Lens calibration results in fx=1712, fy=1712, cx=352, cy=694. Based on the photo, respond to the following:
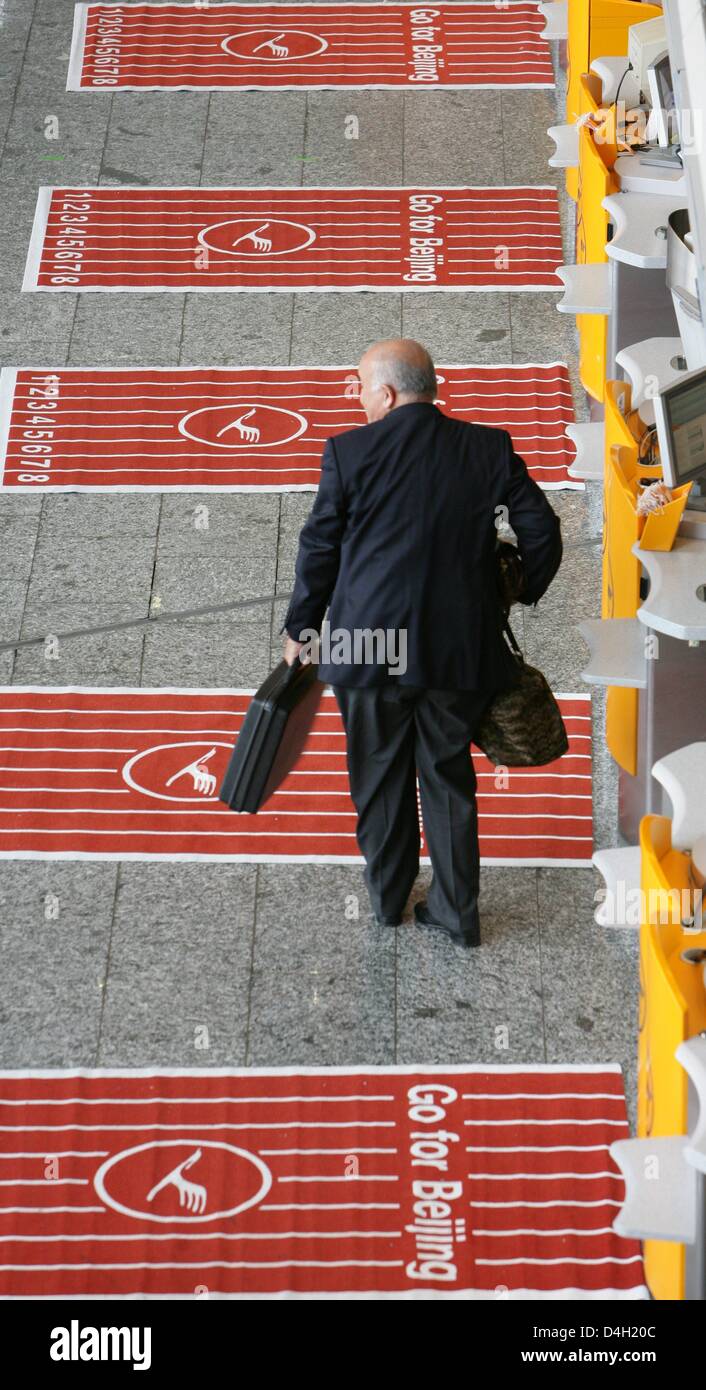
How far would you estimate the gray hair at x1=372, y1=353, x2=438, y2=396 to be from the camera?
12.0ft

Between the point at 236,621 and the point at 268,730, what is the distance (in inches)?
55.8

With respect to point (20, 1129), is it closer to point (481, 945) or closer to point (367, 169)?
point (481, 945)

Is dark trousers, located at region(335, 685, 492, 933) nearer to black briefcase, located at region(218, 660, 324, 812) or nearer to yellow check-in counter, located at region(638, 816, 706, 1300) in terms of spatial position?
black briefcase, located at region(218, 660, 324, 812)

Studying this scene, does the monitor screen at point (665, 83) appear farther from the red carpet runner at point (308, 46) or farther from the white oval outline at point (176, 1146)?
the white oval outline at point (176, 1146)

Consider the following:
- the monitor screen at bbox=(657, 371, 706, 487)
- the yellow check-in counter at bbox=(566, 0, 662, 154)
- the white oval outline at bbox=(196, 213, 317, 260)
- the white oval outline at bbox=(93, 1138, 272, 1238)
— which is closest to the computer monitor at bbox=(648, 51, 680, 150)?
the yellow check-in counter at bbox=(566, 0, 662, 154)

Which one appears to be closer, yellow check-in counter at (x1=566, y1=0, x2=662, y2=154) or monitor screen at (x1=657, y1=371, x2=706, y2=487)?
monitor screen at (x1=657, y1=371, x2=706, y2=487)

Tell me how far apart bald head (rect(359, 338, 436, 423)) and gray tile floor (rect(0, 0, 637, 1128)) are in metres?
1.39

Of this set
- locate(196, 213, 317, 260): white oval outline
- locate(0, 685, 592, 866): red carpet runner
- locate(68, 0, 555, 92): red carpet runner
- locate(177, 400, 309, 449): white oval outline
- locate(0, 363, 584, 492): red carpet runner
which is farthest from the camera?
locate(68, 0, 555, 92): red carpet runner

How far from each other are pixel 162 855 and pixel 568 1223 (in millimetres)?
1520

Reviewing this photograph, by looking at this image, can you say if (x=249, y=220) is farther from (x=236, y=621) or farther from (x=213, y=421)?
(x=236, y=621)

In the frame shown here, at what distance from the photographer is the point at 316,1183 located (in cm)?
375

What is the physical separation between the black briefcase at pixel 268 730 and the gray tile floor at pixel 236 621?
505mm

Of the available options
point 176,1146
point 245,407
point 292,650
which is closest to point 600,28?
point 245,407

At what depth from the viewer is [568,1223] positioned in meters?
3.66
